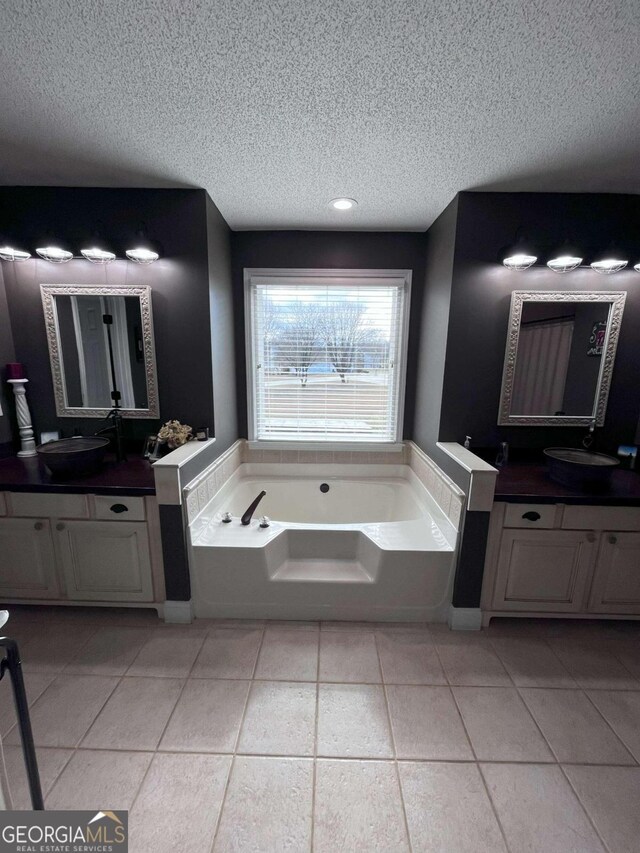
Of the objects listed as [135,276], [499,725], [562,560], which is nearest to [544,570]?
[562,560]

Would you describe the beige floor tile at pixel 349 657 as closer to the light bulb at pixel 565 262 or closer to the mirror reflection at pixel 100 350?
the mirror reflection at pixel 100 350

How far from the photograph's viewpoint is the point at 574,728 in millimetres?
1329

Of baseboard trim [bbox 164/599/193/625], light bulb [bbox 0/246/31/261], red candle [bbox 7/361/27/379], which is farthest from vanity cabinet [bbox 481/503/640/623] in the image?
light bulb [bbox 0/246/31/261]

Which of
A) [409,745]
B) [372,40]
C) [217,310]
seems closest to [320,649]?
[409,745]

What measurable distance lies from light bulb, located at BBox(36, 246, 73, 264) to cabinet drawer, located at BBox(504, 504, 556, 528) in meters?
2.89

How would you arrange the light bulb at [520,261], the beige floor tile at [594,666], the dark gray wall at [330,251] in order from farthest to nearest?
the dark gray wall at [330,251]
the light bulb at [520,261]
the beige floor tile at [594,666]

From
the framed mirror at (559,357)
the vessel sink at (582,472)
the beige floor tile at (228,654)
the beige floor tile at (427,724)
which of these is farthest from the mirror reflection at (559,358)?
the beige floor tile at (228,654)

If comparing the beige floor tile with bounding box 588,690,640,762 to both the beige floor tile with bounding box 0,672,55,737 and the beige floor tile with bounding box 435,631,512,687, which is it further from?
the beige floor tile with bounding box 0,672,55,737

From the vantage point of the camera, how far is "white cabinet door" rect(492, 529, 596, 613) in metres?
1.69

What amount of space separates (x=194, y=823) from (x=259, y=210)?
115 inches

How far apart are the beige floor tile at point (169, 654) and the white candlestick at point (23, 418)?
143cm

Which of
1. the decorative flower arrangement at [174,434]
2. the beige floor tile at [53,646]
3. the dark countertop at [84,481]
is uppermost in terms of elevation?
the decorative flower arrangement at [174,434]

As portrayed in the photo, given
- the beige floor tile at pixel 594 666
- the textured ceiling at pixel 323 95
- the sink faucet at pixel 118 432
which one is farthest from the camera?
the sink faucet at pixel 118 432

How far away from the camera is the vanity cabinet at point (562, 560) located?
1.66 metres
